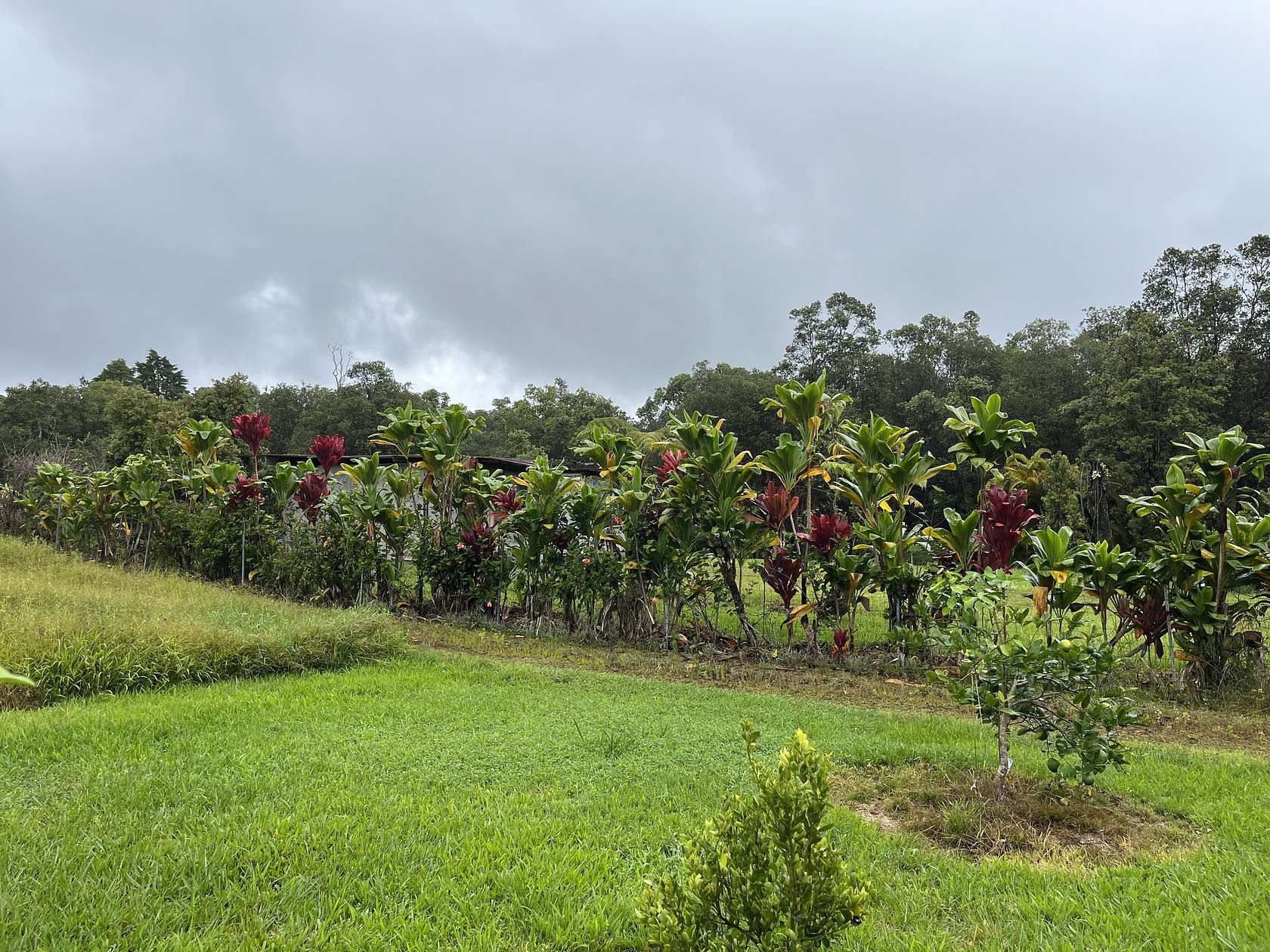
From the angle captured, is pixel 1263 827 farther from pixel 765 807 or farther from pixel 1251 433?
pixel 1251 433

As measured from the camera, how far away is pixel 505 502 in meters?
8.39

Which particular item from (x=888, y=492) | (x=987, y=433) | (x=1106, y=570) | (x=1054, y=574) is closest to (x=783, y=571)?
(x=888, y=492)

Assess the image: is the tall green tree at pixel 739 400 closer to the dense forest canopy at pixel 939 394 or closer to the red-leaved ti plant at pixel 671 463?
the dense forest canopy at pixel 939 394

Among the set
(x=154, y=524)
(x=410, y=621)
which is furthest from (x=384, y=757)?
(x=154, y=524)

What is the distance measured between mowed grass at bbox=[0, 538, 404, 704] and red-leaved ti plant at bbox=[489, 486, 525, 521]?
79.7 inches

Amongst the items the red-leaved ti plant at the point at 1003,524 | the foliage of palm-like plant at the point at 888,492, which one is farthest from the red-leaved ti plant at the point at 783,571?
the red-leaved ti plant at the point at 1003,524

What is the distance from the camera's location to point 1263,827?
8.66ft

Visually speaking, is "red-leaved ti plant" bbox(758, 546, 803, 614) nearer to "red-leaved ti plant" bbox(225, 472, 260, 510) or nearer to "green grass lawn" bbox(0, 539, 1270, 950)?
"green grass lawn" bbox(0, 539, 1270, 950)

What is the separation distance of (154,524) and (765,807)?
41.0 feet

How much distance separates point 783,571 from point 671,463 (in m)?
1.56

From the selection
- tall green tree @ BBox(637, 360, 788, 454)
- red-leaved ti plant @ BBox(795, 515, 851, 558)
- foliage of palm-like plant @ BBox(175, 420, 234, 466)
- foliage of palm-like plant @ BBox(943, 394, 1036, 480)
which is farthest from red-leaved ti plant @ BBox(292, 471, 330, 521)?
tall green tree @ BBox(637, 360, 788, 454)

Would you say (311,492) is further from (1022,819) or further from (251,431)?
(1022,819)

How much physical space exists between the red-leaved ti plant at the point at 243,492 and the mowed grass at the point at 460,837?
614 cm

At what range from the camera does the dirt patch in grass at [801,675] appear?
4484 mm
